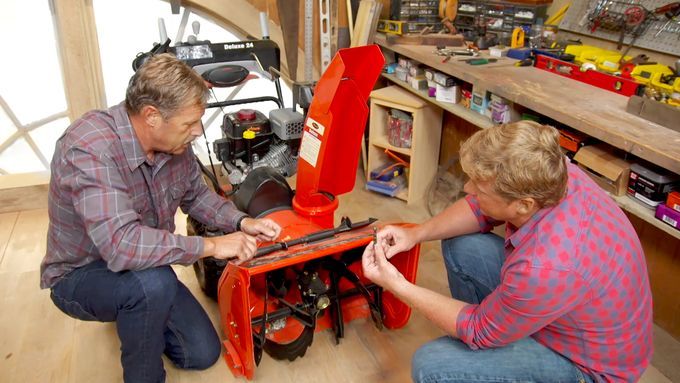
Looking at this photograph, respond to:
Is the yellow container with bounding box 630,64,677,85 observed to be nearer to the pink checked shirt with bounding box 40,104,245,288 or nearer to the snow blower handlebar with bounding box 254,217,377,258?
the snow blower handlebar with bounding box 254,217,377,258

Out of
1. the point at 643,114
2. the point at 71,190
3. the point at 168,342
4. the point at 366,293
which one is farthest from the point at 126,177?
the point at 643,114

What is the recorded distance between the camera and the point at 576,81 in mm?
2029

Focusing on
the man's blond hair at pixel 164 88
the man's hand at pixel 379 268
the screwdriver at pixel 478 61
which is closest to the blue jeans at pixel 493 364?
the man's hand at pixel 379 268

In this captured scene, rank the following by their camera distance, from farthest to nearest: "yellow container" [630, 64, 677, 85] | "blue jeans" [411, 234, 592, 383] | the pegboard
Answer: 1. the pegboard
2. "yellow container" [630, 64, 677, 85]
3. "blue jeans" [411, 234, 592, 383]

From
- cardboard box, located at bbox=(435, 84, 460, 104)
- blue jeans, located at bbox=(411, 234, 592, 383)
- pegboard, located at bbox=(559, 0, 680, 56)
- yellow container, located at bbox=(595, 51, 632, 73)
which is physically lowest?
blue jeans, located at bbox=(411, 234, 592, 383)

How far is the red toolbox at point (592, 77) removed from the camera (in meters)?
1.84

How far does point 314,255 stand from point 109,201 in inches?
21.0

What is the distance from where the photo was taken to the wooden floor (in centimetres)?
167

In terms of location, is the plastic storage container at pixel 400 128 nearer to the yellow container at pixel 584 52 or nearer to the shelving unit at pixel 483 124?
the shelving unit at pixel 483 124

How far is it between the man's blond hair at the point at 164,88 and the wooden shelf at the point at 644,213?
128cm

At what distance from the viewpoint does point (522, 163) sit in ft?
3.43

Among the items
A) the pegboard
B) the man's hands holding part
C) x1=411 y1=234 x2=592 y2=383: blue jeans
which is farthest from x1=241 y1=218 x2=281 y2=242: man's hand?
the pegboard

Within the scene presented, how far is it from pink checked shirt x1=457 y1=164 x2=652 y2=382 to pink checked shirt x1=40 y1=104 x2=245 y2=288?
2.62ft

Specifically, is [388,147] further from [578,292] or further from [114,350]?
[578,292]
